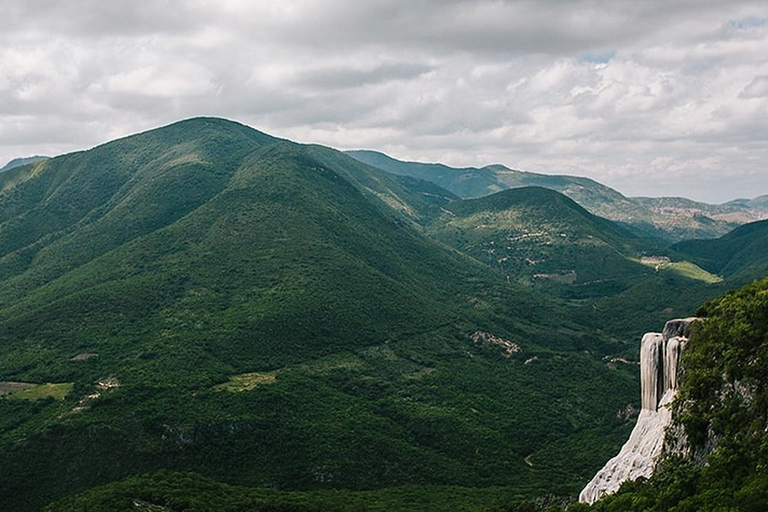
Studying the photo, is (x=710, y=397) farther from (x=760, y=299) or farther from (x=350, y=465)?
(x=350, y=465)

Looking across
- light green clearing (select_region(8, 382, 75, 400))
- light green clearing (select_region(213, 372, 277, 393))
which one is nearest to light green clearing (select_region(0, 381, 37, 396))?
light green clearing (select_region(8, 382, 75, 400))

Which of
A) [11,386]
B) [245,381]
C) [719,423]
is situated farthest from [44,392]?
[719,423]

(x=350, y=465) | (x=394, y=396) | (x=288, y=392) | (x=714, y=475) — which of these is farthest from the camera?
(x=394, y=396)

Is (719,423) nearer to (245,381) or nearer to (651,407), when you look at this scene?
(651,407)

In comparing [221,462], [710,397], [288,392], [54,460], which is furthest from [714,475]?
[288,392]

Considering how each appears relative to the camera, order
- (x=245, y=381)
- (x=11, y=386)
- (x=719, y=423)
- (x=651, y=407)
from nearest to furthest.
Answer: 1. (x=719, y=423)
2. (x=651, y=407)
3. (x=11, y=386)
4. (x=245, y=381)

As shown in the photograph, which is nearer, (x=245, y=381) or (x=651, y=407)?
(x=651, y=407)
